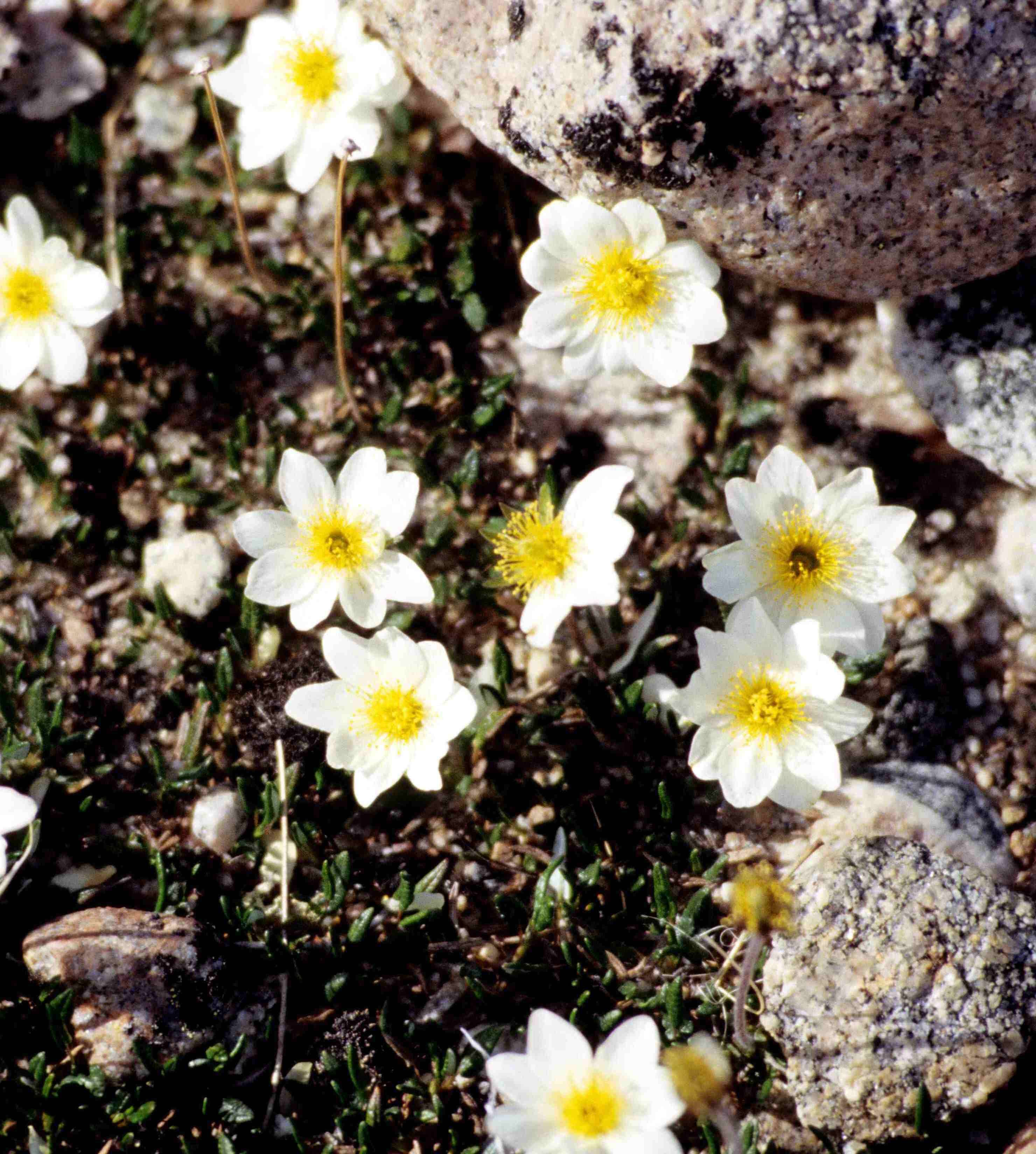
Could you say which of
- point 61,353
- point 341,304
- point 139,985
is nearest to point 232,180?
point 341,304

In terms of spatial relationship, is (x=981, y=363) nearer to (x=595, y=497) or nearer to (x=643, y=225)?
(x=643, y=225)

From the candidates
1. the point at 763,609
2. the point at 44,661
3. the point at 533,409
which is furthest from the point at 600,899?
the point at 44,661

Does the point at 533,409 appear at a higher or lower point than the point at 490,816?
higher

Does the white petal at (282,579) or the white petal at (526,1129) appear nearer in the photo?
the white petal at (526,1129)

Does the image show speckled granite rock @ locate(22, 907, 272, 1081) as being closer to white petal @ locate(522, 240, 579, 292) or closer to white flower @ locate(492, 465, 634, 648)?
white flower @ locate(492, 465, 634, 648)

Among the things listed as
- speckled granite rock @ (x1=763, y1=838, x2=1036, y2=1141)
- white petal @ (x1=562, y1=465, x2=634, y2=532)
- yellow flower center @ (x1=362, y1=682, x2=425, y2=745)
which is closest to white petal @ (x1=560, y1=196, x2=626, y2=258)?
white petal @ (x1=562, y1=465, x2=634, y2=532)

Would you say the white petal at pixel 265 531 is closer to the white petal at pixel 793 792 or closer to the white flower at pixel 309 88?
the white flower at pixel 309 88

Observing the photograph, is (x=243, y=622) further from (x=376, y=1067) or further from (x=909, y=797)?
(x=909, y=797)

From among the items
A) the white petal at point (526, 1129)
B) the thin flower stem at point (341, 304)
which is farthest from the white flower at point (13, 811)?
the thin flower stem at point (341, 304)
